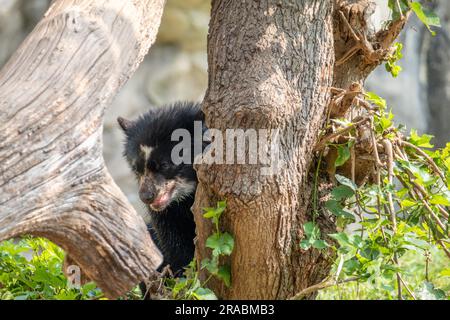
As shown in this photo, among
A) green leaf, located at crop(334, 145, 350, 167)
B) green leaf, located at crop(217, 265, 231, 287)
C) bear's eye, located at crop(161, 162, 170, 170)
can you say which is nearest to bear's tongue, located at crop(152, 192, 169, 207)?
bear's eye, located at crop(161, 162, 170, 170)

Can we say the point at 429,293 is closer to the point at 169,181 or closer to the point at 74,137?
the point at 74,137

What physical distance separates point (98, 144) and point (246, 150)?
0.62 m

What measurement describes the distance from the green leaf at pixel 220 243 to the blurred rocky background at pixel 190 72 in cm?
581

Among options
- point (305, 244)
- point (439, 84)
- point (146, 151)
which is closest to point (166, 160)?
point (146, 151)

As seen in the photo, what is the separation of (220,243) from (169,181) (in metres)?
1.72

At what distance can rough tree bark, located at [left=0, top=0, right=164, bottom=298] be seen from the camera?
8.34 feet

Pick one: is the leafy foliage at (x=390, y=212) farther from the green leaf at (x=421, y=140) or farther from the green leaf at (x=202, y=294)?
the green leaf at (x=202, y=294)

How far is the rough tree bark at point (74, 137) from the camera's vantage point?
254cm


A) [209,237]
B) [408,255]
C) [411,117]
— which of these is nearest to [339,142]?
[209,237]

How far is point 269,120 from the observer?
2770mm

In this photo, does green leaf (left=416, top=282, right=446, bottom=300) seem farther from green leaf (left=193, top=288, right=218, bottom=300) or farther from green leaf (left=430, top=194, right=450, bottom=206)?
green leaf (left=193, top=288, right=218, bottom=300)

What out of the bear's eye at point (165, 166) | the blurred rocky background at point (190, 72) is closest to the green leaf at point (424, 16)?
the bear's eye at point (165, 166)
